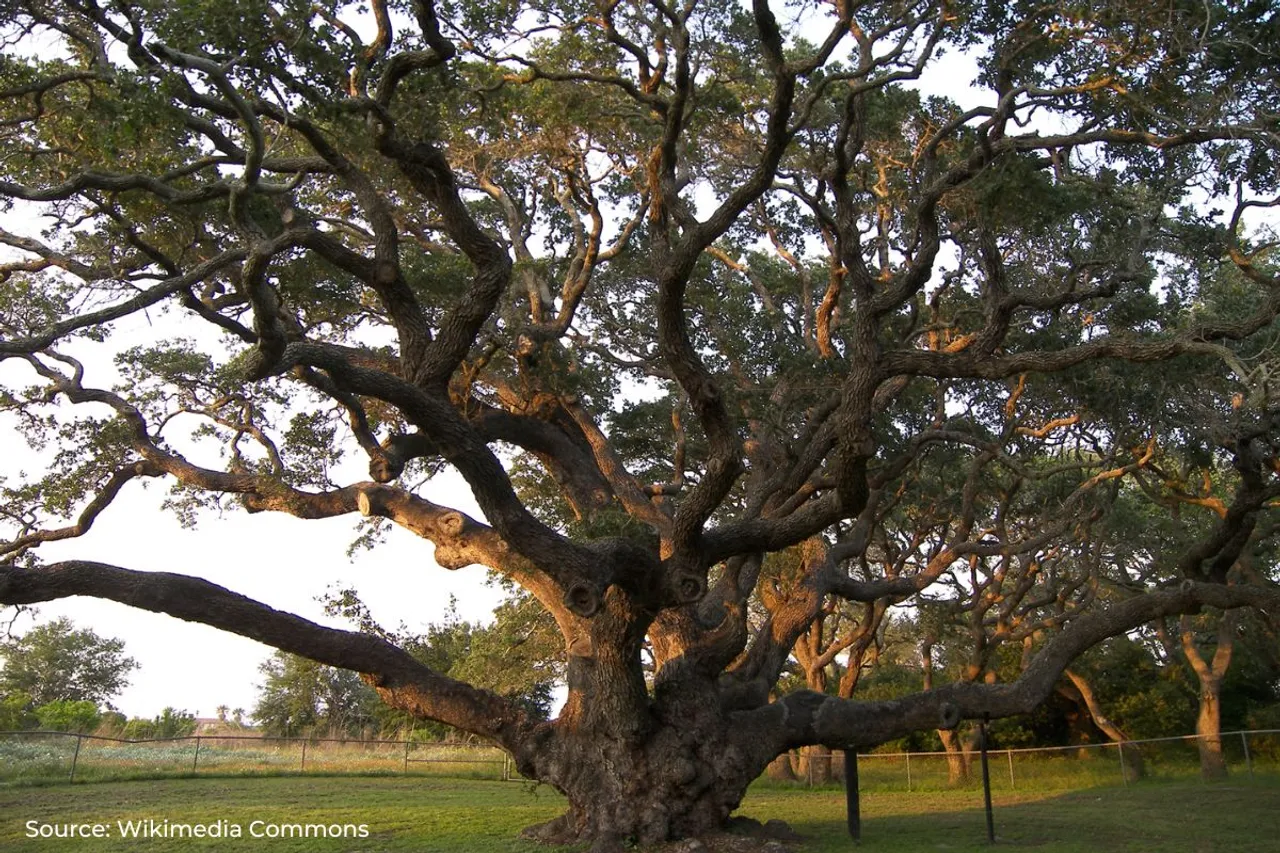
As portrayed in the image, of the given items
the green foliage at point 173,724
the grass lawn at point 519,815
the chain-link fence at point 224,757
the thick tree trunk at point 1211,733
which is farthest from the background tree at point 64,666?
the thick tree trunk at point 1211,733

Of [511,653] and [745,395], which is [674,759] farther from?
[511,653]

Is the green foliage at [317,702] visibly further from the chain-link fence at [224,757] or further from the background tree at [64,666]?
the chain-link fence at [224,757]

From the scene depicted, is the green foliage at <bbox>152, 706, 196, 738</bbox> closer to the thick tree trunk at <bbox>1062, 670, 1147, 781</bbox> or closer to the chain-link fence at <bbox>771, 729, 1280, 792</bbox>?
the chain-link fence at <bbox>771, 729, 1280, 792</bbox>

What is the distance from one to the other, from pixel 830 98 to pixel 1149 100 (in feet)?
13.1

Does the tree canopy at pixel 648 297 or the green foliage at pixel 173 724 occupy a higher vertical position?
the tree canopy at pixel 648 297

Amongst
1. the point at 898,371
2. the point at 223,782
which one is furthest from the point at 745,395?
the point at 223,782

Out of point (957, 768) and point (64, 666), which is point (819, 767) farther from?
point (64, 666)

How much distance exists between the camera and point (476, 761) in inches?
946

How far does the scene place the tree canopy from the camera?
812cm

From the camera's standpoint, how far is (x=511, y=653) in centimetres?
2009

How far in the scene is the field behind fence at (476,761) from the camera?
17797 millimetres

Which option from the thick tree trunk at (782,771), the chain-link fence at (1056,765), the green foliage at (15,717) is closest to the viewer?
the chain-link fence at (1056,765)

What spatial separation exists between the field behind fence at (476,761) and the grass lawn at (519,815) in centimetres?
171

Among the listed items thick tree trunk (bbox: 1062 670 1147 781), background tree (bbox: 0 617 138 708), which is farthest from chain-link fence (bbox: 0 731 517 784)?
background tree (bbox: 0 617 138 708)
